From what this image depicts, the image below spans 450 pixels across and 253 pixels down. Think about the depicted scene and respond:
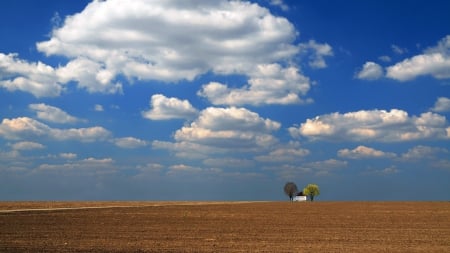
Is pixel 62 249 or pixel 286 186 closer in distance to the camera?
pixel 62 249

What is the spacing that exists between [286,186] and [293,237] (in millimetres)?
153118

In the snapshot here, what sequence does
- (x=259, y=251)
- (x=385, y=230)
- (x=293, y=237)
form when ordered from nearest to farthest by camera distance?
(x=259, y=251), (x=293, y=237), (x=385, y=230)

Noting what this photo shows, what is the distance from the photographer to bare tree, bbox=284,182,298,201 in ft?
602

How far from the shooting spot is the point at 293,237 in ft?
111

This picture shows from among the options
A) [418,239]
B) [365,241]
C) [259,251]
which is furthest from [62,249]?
[418,239]

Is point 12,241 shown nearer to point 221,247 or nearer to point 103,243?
point 103,243

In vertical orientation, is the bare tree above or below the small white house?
above

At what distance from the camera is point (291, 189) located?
18438cm

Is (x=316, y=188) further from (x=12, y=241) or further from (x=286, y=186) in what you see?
(x=12, y=241)

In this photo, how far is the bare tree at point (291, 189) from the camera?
184 meters

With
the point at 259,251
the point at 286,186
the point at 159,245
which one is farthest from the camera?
the point at 286,186

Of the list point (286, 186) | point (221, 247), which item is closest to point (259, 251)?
point (221, 247)

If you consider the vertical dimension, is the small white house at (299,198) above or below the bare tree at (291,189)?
below

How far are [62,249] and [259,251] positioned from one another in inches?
386
